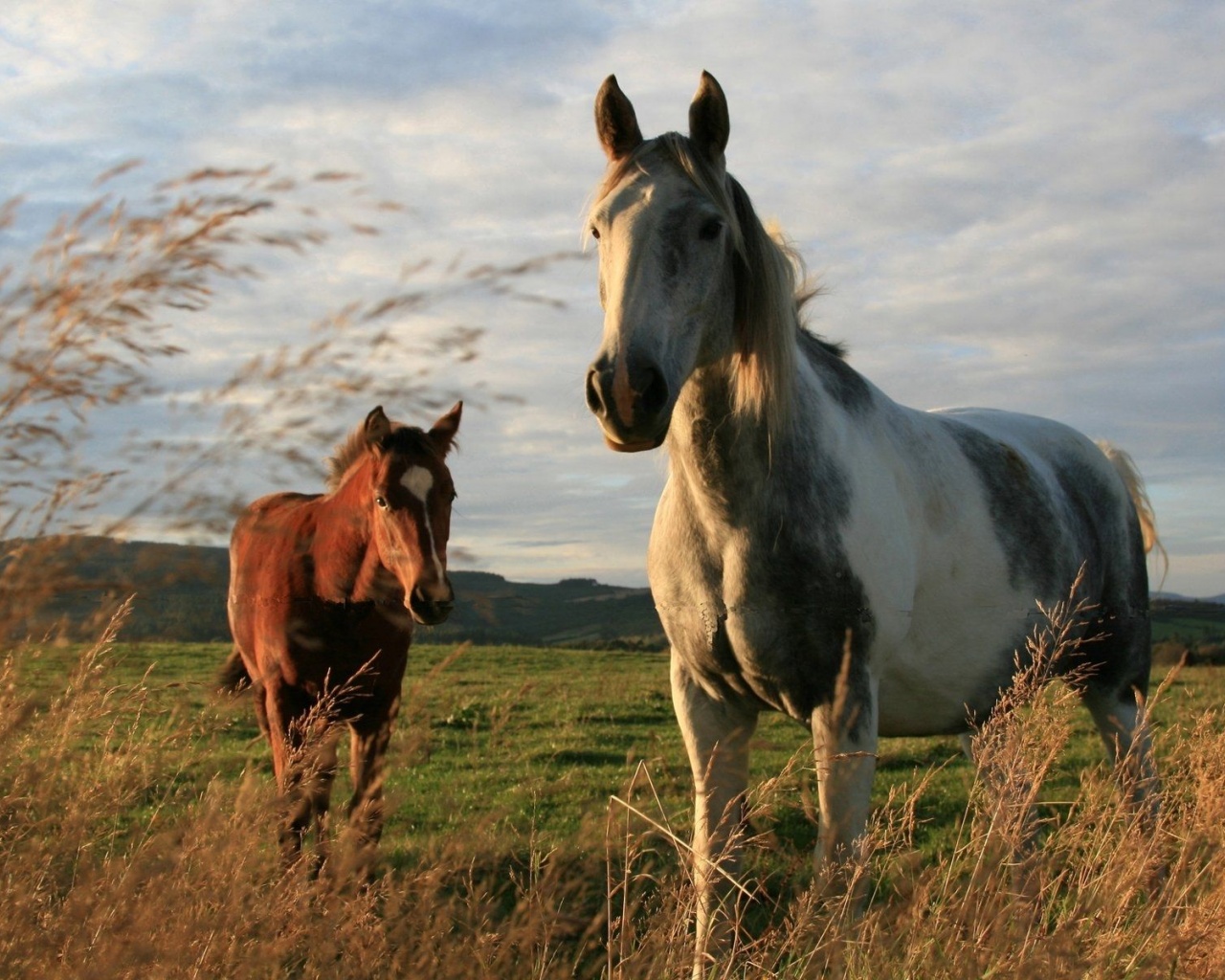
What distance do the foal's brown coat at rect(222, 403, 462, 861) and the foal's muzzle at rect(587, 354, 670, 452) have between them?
2.19 meters

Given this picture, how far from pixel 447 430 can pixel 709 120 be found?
115 inches

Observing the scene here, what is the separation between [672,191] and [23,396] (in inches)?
74.9

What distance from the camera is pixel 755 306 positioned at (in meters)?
3.47

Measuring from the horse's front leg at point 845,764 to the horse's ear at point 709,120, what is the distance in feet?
5.61

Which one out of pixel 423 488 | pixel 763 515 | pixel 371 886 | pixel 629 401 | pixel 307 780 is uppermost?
pixel 629 401

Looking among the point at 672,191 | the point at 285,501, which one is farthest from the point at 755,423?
the point at 285,501

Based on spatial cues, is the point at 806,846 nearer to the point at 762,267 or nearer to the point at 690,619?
the point at 690,619

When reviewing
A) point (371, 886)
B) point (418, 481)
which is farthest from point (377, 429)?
point (371, 886)

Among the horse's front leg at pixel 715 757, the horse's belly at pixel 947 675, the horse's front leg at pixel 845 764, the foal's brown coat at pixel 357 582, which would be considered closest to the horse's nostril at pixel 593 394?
the horse's front leg at pixel 845 764

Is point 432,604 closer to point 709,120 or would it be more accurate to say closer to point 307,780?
point 307,780

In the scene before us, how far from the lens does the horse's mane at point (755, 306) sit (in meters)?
3.45

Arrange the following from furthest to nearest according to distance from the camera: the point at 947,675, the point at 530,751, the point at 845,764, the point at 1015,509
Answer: the point at 530,751 < the point at 1015,509 < the point at 947,675 < the point at 845,764

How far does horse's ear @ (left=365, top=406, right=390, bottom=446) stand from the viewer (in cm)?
548

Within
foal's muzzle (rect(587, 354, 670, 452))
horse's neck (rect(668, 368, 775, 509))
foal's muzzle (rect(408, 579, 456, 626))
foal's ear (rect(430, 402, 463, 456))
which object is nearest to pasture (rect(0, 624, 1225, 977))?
foal's muzzle (rect(587, 354, 670, 452))
